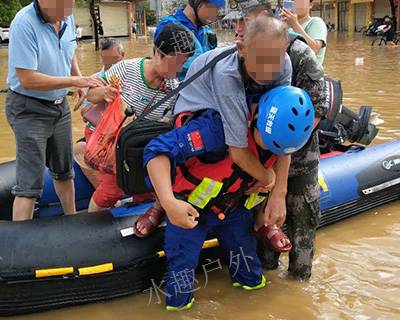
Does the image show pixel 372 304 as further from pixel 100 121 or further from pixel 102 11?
pixel 102 11

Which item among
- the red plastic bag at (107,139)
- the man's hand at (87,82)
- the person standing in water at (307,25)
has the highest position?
the person standing in water at (307,25)

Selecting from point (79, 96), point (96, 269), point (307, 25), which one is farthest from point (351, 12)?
point (96, 269)

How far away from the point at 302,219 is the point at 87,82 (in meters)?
1.50

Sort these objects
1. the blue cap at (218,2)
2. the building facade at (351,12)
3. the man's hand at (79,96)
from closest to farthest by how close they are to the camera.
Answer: the man's hand at (79,96), the blue cap at (218,2), the building facade at (351,12)

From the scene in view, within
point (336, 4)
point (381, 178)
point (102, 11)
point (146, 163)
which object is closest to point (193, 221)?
point (146, 163)

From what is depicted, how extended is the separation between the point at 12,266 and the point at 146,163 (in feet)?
3.17

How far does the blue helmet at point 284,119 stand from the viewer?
2490mm

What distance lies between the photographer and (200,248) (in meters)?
3.01

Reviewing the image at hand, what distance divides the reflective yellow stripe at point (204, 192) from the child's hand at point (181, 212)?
0.17m

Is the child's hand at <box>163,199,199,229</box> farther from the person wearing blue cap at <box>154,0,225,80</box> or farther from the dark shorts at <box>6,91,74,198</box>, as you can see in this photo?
the person wearing blue cap at <box>154,0,225,80</box>

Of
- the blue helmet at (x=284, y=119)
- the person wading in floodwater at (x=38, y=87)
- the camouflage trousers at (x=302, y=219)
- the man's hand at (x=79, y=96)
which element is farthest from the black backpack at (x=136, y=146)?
the camouflage trousers at (x=302, y=219)

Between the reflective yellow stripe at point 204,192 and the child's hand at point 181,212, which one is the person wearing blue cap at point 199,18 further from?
the child's hand at point 181,212

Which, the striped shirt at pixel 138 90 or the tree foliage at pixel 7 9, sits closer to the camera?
the striped shirt at pixel 138 90

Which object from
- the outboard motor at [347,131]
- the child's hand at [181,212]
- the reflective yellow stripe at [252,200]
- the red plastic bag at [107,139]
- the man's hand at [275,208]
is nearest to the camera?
the child's hand at [181,212]
